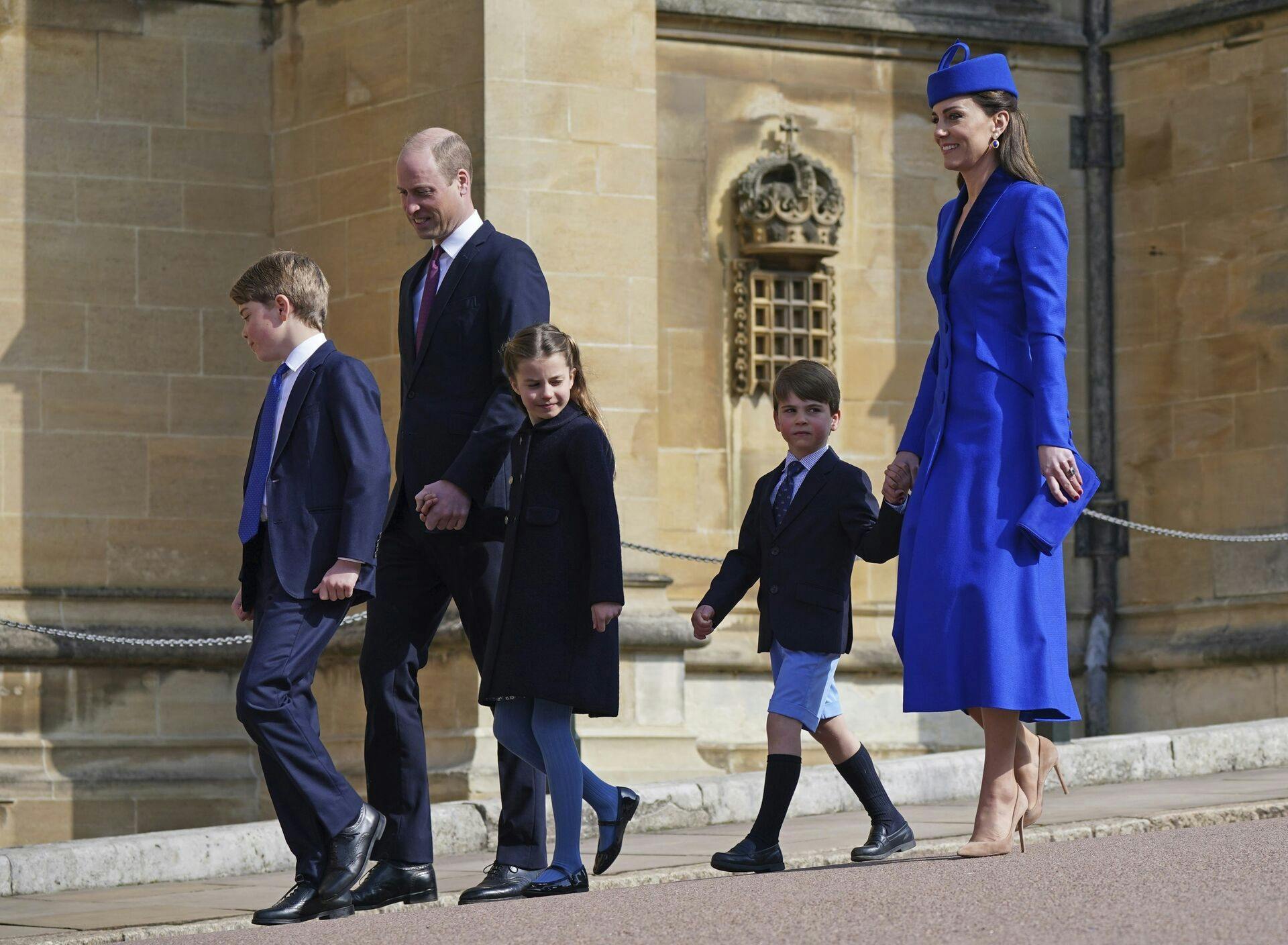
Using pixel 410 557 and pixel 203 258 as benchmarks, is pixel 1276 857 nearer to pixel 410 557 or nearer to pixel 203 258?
pixel 410 557

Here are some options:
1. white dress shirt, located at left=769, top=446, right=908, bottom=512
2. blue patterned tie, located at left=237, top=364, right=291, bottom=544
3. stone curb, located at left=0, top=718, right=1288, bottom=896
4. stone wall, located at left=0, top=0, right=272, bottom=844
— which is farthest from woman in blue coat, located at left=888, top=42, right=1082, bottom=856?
stone wall, located at left=0, top=0, right=272, bottom=844

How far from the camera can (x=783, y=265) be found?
11516 millimetres

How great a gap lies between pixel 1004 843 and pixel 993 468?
859mm

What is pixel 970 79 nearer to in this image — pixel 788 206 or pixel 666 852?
pixel 666 852

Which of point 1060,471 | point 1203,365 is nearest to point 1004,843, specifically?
point 1060,471

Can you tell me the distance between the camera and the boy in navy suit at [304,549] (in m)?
5.52

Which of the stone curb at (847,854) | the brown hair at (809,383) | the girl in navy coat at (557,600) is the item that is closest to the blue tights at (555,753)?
the girl in navy coat at (557,600)

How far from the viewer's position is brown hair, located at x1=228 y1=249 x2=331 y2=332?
5.82 metres

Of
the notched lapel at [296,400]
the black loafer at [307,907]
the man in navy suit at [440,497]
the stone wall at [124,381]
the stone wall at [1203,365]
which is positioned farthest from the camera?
the stone wall at [1203,365]

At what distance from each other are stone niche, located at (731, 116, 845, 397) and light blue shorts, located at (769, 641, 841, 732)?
16.7 ft

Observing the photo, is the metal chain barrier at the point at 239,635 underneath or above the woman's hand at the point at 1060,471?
underneath

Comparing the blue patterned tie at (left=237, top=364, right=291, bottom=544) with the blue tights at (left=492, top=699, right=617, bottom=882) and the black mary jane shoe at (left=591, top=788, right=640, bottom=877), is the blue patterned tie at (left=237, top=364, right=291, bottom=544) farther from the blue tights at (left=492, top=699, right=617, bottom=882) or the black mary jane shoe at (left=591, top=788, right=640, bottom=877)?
the black mary jane shoe at (left=591, top=788, right=640, bottom=877)

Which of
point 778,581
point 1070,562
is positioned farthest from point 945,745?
point 778,581

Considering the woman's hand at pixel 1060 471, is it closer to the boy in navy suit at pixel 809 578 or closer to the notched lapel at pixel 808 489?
the boy in navy suit at pixel 809 578
